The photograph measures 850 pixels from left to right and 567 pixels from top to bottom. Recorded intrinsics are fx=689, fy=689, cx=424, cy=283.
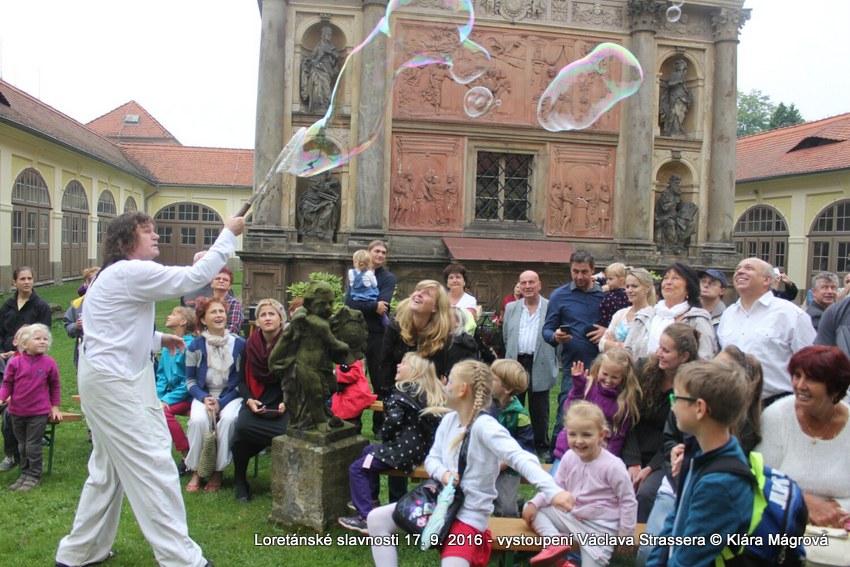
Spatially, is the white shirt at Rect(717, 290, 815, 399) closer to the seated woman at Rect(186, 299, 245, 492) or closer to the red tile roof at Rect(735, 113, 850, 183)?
the seated woman at Rect(186, 299, 245, 492)

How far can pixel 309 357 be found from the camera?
5.24 m

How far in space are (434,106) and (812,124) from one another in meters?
21.2

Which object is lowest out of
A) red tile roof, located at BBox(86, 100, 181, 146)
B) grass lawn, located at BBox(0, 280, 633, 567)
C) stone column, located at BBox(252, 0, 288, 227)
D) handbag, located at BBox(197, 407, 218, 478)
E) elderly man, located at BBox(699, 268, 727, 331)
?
grass lawn, located at BBox(0, 280, 633, 567)

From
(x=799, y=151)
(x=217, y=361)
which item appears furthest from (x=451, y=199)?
(x=799, y=151)

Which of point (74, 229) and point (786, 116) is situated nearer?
point (74, 229)

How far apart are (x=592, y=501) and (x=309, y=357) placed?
91.2 inches

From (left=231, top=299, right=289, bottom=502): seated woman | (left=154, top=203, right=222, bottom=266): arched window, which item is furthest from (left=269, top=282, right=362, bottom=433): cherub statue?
(left=154, top=203, right=222, bottom=266): arched window

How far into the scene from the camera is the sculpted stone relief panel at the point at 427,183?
14531 mm

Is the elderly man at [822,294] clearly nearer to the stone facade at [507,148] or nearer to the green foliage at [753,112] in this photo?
the stone facade at [507,148]

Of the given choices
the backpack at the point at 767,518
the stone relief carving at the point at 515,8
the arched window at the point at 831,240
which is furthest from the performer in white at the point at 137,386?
the arched window at the point at 831,240

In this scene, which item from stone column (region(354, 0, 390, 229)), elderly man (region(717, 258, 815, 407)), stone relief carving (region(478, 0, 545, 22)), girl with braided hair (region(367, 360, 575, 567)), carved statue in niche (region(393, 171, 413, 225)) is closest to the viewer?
girl with braided hair (region(367, 360, 575, 567))

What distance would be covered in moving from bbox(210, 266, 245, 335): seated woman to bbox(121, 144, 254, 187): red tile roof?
33.3m

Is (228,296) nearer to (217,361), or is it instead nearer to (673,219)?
(217,361)

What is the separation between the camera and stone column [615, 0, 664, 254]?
49.4 ft
